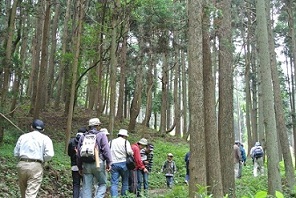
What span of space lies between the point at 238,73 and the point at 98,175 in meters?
28.7

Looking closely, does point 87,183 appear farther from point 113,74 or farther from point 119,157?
point 113,74

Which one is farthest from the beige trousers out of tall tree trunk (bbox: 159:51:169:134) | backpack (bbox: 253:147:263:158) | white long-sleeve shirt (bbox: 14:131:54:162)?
tall tree trunk (bbox: 159:51:169:134)

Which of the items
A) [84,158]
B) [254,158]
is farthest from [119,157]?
[254,158]

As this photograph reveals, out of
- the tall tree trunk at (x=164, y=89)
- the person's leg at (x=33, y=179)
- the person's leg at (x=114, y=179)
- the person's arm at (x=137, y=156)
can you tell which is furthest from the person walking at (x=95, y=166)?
the tall tree trunk at (x=164, y=89)

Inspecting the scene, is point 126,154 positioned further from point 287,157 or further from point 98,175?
point 287,157

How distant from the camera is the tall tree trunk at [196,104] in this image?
717 centimetres

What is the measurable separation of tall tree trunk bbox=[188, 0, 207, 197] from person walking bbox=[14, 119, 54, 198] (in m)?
2.68

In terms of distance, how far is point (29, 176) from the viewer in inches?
254

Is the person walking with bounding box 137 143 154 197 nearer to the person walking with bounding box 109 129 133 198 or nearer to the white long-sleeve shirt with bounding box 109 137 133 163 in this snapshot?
the person walking with bounding box 109 129 133 198

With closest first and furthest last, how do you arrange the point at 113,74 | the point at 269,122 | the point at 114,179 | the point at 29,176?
1. the point at 29,176
2. the point at 114,179
3. the point at 269,122
4. the point at 113,74

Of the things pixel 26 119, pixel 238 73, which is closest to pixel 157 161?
pixel 26 119

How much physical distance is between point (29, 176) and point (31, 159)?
0.95 feet

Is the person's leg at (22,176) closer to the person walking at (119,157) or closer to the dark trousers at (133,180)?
the person walking at (119,157)

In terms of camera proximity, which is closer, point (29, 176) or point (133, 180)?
point (29, 176)
